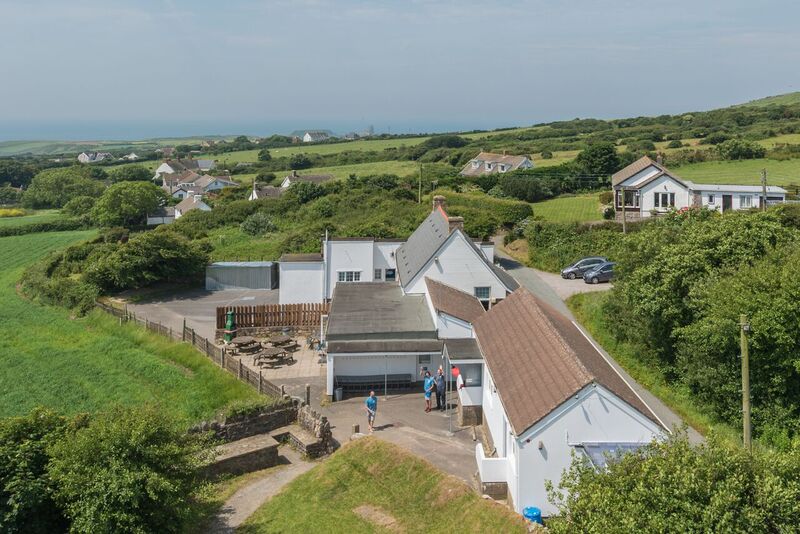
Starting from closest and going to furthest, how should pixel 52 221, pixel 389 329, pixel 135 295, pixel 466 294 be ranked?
pixel 389 329 < pixel 466 294 < pixel 135 295 < pixel 52 221

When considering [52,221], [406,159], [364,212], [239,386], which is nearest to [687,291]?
[239,386]

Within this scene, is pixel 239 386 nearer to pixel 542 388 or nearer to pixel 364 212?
pixel 542 388

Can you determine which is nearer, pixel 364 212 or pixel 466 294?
pixel 466 294

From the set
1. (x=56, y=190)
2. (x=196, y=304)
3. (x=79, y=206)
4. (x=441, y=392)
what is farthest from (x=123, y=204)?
(x=441, y=392)

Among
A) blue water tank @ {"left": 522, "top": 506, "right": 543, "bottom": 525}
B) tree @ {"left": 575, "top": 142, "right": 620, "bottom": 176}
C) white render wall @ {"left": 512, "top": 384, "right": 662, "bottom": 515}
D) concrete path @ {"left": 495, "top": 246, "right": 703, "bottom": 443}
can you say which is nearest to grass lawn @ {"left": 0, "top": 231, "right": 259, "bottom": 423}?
white render wall @ {"left": 512, "top": 384, "right": 662, "bottom": 515}

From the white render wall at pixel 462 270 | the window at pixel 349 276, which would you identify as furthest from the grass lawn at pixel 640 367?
the window at pixel 349 276

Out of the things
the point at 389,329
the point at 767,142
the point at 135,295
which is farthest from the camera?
the point at 767,142
